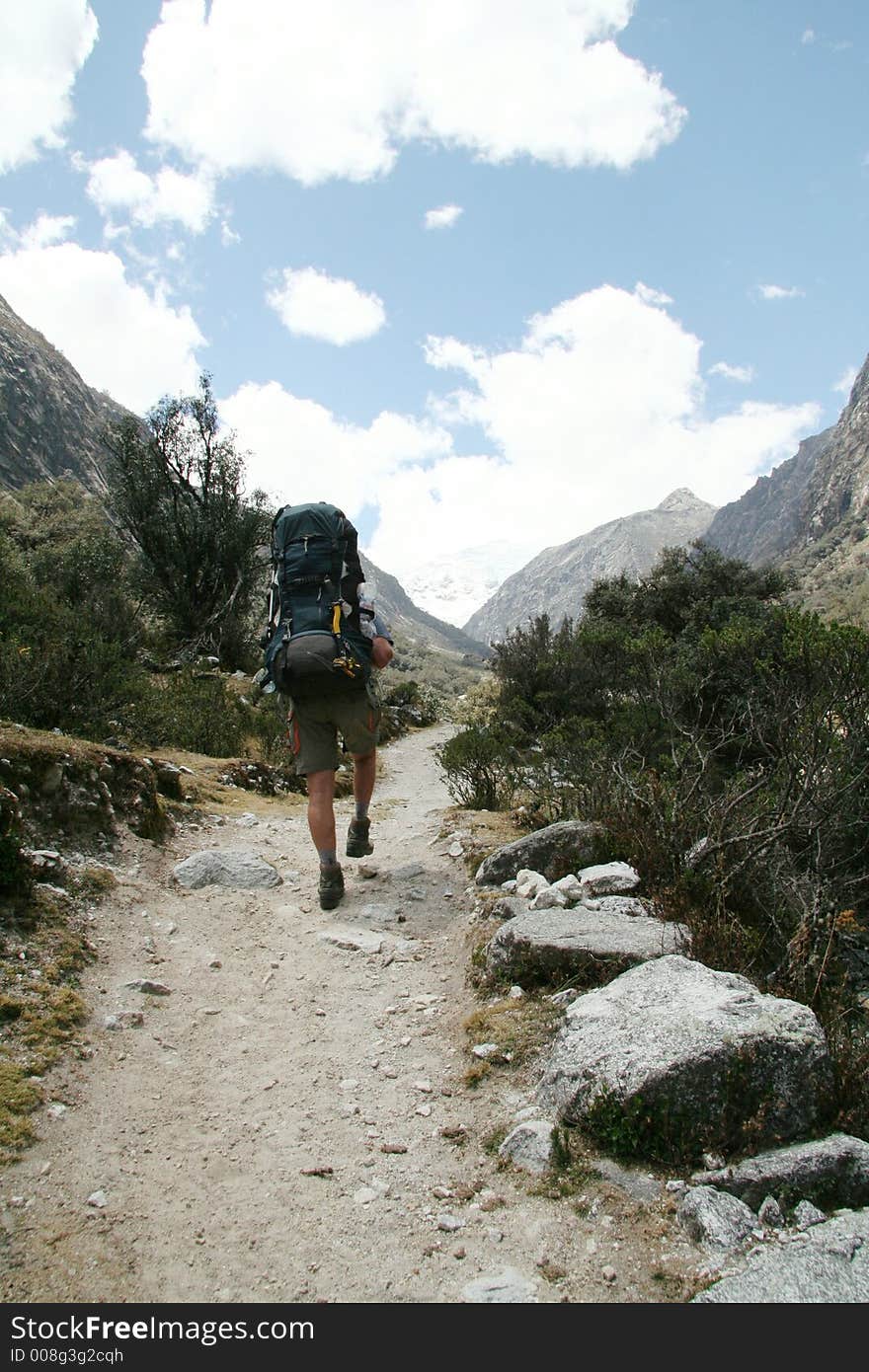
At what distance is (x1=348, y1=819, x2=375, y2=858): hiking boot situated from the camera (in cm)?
502

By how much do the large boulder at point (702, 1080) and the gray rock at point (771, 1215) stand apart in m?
0.20

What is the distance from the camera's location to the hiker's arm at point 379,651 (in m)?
4.52

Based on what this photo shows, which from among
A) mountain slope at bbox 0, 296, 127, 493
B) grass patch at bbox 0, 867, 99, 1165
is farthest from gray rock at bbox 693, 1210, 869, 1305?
mountain slope at bbox 0, 296, 127, 493

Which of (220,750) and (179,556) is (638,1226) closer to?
(220,750)

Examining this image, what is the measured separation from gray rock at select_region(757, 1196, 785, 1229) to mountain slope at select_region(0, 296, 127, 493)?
6956 cm

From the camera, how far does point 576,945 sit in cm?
313

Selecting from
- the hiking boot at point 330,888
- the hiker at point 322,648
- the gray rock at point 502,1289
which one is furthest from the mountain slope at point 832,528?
the gray rock at point 502,1289

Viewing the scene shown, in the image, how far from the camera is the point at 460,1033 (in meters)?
3.02

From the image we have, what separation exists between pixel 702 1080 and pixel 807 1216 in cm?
39

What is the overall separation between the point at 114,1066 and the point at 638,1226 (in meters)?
1.89

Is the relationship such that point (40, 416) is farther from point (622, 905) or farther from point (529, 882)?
point (622, 905)

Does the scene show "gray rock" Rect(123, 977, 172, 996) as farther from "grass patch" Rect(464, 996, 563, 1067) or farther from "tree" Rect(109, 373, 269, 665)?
"tree" Rect(109, 373, 269, 665)

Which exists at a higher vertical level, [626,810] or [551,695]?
[551,695]
